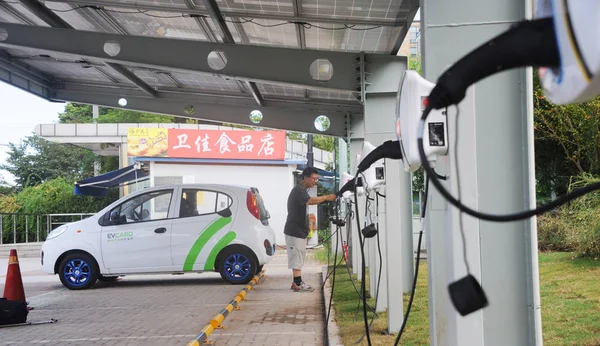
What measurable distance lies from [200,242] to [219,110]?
456 centimetres

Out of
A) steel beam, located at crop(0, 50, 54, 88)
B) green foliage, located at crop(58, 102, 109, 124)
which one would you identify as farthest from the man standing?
green foliage, located at crop(58, 102, 109, 124)

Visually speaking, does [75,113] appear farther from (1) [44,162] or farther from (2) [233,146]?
(2) [233,146]

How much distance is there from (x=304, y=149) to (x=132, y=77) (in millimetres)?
21337

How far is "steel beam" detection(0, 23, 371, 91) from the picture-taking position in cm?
1154

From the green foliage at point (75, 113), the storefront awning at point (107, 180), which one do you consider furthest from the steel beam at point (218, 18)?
the green foliage at point (75, 113)

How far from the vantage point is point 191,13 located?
10.3 metres

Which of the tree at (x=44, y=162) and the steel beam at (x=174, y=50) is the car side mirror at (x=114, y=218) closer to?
the steel beam at (x=174, y=50)

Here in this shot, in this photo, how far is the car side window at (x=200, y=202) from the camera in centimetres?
1370

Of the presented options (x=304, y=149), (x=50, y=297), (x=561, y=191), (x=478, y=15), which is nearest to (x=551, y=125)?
(x=561, y=191)

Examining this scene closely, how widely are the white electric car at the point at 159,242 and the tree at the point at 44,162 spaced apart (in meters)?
40.0

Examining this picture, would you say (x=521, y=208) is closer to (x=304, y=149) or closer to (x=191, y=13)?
(x=191, y=13)

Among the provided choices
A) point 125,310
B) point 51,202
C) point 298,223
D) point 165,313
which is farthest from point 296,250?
point 51,202

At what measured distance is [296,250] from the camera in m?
12.1

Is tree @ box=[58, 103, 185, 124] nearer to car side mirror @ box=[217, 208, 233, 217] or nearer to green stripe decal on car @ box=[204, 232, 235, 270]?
car side mirror @ box=[217, 208, 233, 217]
